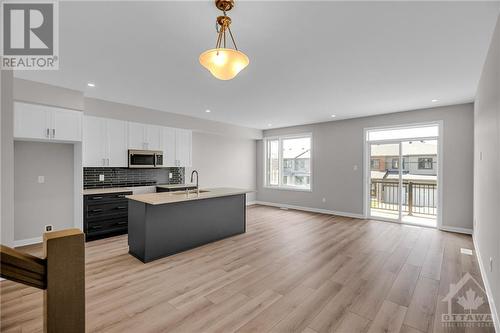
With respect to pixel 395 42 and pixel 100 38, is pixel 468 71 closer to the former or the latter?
pixel 395 42

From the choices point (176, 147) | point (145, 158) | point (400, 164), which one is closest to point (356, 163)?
point (400, 164)

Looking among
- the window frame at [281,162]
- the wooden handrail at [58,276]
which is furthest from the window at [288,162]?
the wooden handrail at [58,276]

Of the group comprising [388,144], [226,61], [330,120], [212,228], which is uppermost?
[330,120]

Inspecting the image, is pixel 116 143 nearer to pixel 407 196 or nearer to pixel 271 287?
pixel 271 287

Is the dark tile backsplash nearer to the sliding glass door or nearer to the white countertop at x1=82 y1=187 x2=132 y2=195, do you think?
the white countertop at x1=82 y1=187 x2=132 y2=195

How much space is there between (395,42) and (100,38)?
3.20m

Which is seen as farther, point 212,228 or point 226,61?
point 212,228

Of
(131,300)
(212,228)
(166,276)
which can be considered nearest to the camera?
(131,300)

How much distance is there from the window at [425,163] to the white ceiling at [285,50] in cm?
135

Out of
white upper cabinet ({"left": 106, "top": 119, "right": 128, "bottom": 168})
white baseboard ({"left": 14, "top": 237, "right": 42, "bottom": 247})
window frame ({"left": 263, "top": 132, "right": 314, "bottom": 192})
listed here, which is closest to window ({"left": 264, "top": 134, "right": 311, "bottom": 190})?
window frame ({"left": 263, "top": 132, "right": 314, "bottom": 192})

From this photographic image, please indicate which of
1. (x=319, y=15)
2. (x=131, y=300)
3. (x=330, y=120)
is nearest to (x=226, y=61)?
(x=319, y=15)

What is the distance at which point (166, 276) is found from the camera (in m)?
2.97

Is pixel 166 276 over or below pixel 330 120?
below

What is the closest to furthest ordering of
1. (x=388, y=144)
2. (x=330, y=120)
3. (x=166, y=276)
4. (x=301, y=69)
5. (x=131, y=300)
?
(x=131, y=300), (x=166, y=276), (x=301, y=69), (x=388, y=144), (x=330, y=120)
